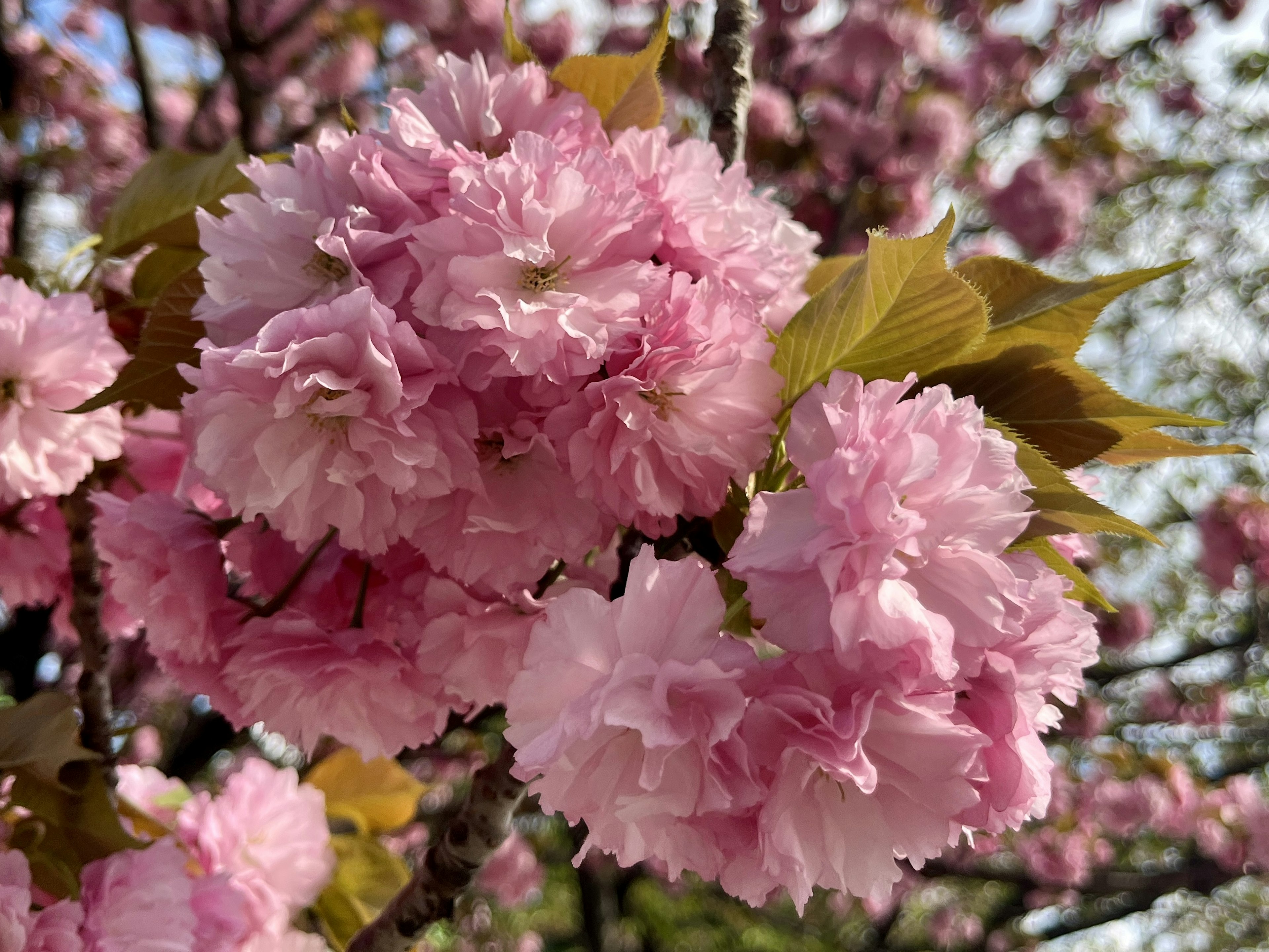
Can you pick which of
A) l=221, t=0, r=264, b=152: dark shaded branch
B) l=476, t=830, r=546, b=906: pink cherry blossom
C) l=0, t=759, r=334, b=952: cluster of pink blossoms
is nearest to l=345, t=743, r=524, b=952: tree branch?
l=0, t=759, r=334, b=952: cluster of pink blossoms

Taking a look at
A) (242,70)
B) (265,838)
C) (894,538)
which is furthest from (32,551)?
(242,70)

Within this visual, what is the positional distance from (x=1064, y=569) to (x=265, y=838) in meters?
0.73

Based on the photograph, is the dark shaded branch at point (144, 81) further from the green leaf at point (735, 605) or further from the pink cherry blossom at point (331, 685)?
the green leaf at point (735, 605)

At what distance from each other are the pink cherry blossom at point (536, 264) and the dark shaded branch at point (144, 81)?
88.1 inches

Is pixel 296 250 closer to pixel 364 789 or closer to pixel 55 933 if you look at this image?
pixel 55 933

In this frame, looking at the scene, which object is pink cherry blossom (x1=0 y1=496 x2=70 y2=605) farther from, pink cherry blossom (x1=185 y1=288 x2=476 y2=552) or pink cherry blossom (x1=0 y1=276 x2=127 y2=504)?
pink cherry blossom (x1=185 y1=288 x2=476 y2=552)

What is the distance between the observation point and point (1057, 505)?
448 mm

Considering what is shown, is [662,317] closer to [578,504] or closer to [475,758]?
[578,504]

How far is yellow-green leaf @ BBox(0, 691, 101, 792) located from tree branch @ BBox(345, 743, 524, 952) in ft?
0.89

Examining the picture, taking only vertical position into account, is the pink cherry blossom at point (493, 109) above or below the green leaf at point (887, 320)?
above

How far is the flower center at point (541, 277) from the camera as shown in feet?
1.54

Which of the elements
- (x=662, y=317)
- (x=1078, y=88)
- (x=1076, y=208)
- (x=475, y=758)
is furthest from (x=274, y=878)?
(x=1078, y=88)

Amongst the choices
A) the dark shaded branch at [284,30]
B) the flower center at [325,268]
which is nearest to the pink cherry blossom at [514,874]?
the dark shaded branch at [284,30]

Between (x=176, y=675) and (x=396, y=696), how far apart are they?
0.15 metres
